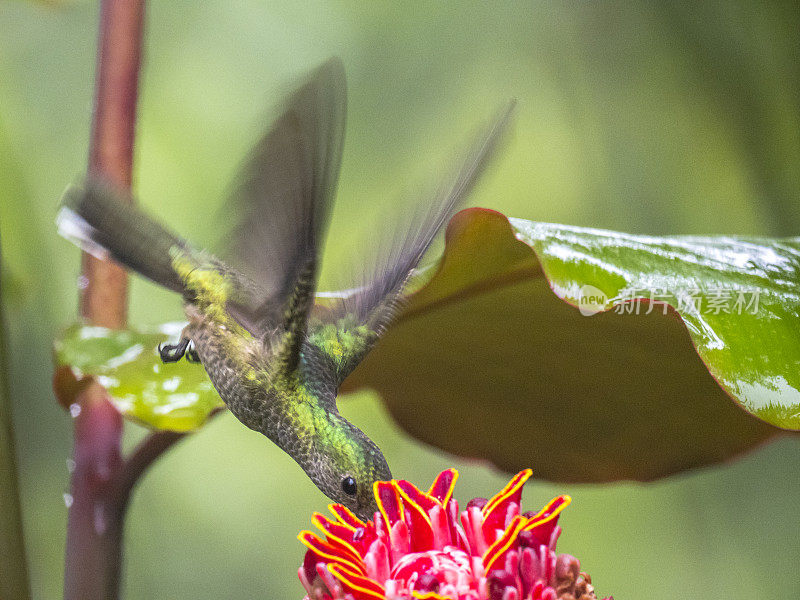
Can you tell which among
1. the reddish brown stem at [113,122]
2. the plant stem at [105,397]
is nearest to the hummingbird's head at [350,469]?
the plant stem at [105,397]

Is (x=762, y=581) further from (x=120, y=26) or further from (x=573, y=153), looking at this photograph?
(x=120, y=26)

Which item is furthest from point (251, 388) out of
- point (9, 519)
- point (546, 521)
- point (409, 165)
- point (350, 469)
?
point (409, 165)

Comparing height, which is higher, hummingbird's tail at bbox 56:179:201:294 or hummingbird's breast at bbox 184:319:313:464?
hummingbird's tail at bbox 56:179:201:294

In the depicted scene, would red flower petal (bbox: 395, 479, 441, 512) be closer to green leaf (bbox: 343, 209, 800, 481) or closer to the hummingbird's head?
the hummingbird's head

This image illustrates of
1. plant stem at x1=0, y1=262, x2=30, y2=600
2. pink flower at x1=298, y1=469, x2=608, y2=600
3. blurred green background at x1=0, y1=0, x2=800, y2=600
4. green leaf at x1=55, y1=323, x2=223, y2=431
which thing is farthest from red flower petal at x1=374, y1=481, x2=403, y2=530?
blurred green background at x1=0, y1=0, x2=800, y2=600

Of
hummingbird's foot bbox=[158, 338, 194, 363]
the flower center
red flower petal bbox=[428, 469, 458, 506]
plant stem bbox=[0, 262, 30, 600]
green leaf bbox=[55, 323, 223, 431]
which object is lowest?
plant stem bbox=[0, 262, 30, 600]

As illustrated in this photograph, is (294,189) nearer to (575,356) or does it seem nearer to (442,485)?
(442,485)
